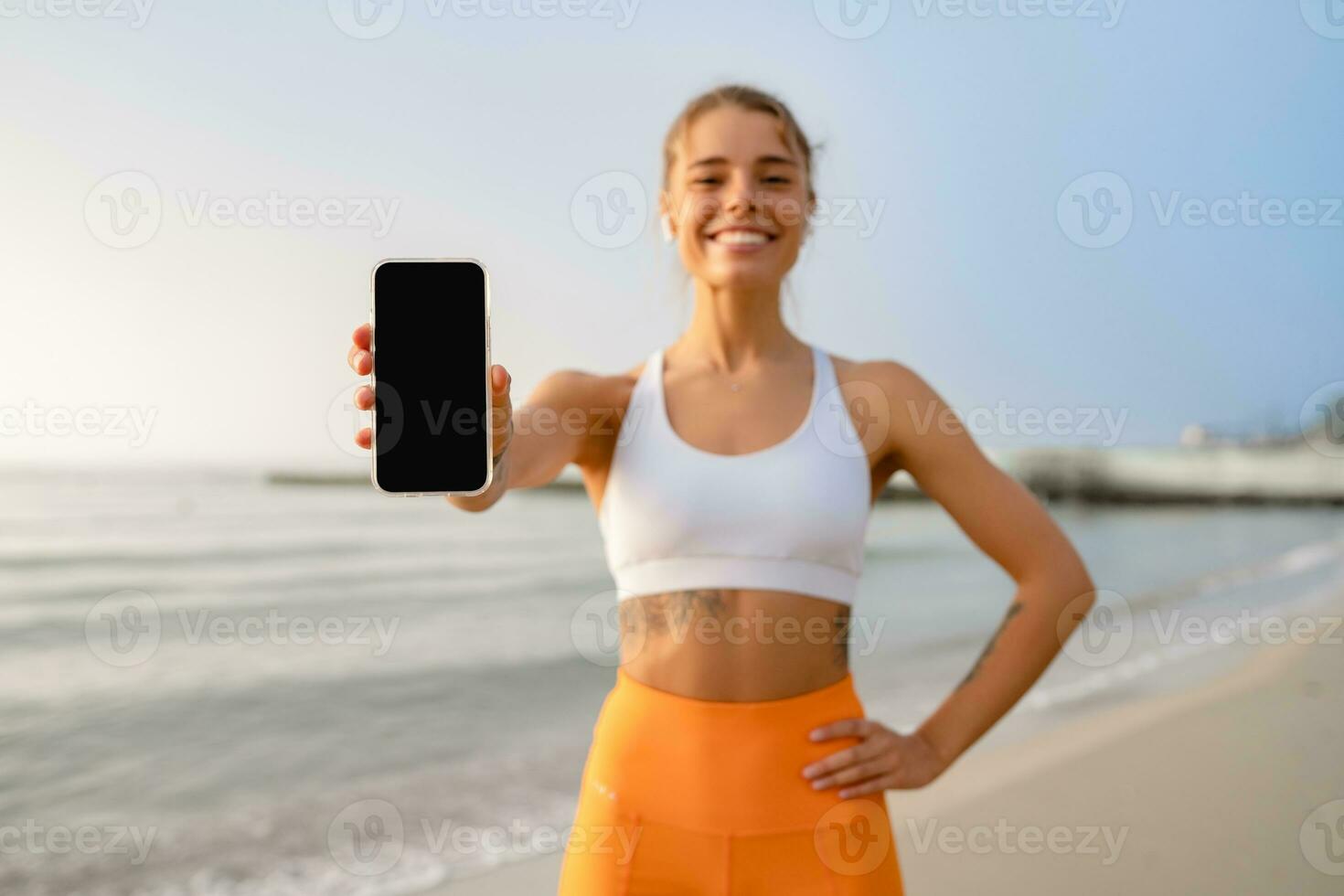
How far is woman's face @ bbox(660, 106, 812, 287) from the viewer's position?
1732 millimetres

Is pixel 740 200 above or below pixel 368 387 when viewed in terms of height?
above

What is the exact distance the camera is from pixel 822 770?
5.33ft

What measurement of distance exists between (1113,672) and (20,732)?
7.16 meters

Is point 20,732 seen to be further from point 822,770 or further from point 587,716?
point 822,770

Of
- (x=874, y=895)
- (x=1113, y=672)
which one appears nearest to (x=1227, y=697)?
(x=1113, y=672)

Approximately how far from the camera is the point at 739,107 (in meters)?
1.78

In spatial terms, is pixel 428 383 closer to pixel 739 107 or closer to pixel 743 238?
pixel 743 238

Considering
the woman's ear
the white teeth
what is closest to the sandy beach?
the woman's ear

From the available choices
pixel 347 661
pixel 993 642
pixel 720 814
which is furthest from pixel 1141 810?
pixel 347 661

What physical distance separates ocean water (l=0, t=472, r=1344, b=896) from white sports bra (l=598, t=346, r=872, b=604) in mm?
2500

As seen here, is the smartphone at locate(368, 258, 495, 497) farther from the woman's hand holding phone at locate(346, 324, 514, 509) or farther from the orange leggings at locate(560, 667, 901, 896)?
the orange leggings at locate(560, 667, 901, 896)

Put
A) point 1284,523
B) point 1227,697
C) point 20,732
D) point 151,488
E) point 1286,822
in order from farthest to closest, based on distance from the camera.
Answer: point 1284,523 < point 151,488 < point 20,732 < point 1227,697 < point 1286,822

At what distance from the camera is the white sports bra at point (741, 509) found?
1634mm

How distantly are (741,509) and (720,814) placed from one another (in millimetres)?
466
